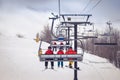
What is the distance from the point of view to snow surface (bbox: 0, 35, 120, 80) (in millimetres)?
15102

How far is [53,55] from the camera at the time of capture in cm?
686

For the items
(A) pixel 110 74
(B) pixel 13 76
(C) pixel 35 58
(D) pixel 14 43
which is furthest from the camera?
(D) pixel 14 43

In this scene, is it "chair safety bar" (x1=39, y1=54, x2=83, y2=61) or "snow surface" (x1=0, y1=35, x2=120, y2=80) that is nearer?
"chair safety bar" (x1=39, y1=54, x2=83, y2=61)

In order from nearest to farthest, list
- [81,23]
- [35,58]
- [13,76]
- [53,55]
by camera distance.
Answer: [53,55], [81,23], [13,76], [35,58]

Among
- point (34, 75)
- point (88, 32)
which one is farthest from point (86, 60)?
point (88, 32)

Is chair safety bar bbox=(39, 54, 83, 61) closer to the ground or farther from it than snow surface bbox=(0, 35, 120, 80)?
farther from it

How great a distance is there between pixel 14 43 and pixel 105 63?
15.3ft

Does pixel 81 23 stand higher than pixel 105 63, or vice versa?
pixel 81 23

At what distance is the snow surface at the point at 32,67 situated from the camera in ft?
49.5

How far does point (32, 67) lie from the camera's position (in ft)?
53.5

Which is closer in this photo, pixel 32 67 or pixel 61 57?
pixel 61 57

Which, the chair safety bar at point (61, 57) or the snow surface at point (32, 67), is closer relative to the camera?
the chair safety bar at point (61, 57)

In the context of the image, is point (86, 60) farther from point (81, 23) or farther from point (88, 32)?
point (81, 23)

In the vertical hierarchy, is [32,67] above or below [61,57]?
below
